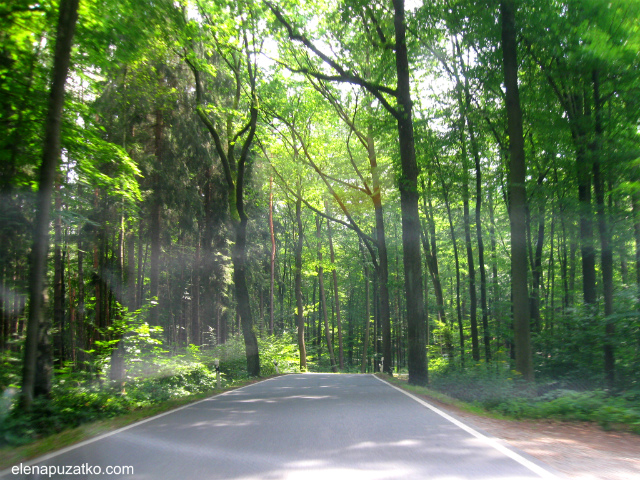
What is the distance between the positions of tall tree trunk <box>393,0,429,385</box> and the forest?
0.08 meters

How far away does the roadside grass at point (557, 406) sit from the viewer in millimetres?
7559

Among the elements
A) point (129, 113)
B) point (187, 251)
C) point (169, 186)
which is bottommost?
point (187, 251)

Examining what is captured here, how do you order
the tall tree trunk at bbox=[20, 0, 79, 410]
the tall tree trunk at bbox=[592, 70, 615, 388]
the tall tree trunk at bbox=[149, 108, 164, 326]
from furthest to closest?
the tall tree trunk at bbox=[149, 108, 164, 326], the tall tree trunk at bbox=[592, 70, 615, 388], the tall tree trunk at bbox=[20, 0, 79, 410]

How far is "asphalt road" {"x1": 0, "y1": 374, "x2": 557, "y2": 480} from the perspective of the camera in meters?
4.72

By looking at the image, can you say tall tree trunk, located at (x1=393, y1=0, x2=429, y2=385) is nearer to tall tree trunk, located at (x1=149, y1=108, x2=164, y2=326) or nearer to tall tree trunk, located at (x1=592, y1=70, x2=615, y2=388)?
tall tree trunk, located at (x1=592, y1=70, x2=615, y2=388)

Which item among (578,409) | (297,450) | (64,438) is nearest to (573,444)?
(578,409)

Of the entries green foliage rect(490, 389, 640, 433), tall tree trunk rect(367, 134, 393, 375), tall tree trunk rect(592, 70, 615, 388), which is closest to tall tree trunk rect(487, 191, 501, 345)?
tall tree trunk rect(367, 134, 393, 375)

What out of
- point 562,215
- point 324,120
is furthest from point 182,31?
point 324,120

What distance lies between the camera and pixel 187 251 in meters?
27.3

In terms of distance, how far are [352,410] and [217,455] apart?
4038 millimetres

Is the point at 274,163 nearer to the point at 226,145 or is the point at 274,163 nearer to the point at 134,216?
the point at 226,145

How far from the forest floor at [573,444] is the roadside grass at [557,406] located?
263 mm

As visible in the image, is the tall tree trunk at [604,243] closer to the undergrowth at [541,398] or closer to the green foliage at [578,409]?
the undergrowth at [541,398]

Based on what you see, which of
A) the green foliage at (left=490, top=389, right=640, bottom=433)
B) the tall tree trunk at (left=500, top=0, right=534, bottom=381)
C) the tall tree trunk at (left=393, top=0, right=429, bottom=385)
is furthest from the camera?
the tall tree trunk at (left=393, top=0, right=429, bottom=385)
